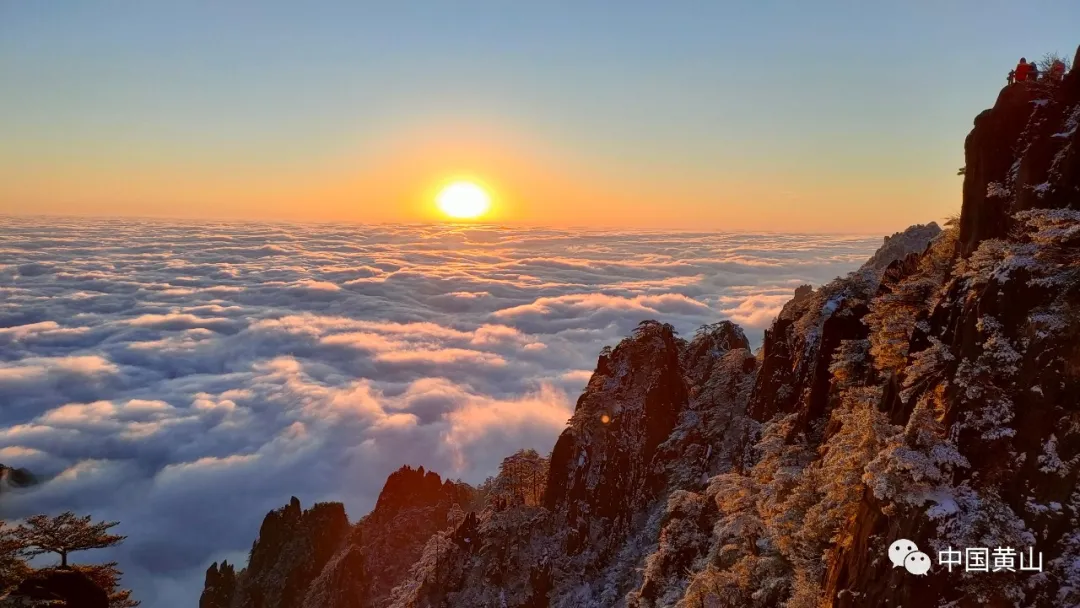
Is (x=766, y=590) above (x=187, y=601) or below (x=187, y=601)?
above

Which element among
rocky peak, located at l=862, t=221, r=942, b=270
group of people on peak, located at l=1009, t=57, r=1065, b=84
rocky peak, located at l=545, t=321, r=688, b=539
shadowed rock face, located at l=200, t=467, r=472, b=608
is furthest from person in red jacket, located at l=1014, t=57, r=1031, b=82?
shadowed rock face, located at l=200, t=467, r=472, b=608

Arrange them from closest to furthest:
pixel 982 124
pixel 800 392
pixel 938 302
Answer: pixel 938 302 < pixel 982 124 < pixel 800 392

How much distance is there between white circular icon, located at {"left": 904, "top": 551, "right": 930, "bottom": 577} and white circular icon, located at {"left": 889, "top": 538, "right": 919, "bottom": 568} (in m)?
0.10

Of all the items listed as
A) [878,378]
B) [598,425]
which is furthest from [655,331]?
[878,378]

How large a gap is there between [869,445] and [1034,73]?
52.1 ft

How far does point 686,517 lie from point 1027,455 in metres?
26.3

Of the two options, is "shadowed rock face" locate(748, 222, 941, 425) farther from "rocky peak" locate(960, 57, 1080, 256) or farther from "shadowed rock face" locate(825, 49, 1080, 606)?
"shadowed rock face" locate(825, 49, 1080, 606)

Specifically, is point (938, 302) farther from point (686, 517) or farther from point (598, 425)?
point (598, 425)

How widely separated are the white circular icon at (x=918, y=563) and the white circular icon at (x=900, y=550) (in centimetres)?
10

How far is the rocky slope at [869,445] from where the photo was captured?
43.8 ft

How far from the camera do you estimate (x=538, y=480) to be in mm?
64500

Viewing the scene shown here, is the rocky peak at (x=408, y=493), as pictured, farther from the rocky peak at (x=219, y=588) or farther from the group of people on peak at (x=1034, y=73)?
the group of people on peak at (x=1034, y=73)

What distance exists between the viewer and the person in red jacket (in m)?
19.8

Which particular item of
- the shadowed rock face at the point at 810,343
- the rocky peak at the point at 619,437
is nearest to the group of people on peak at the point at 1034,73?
the shadowed rock face at the point at 810,343
